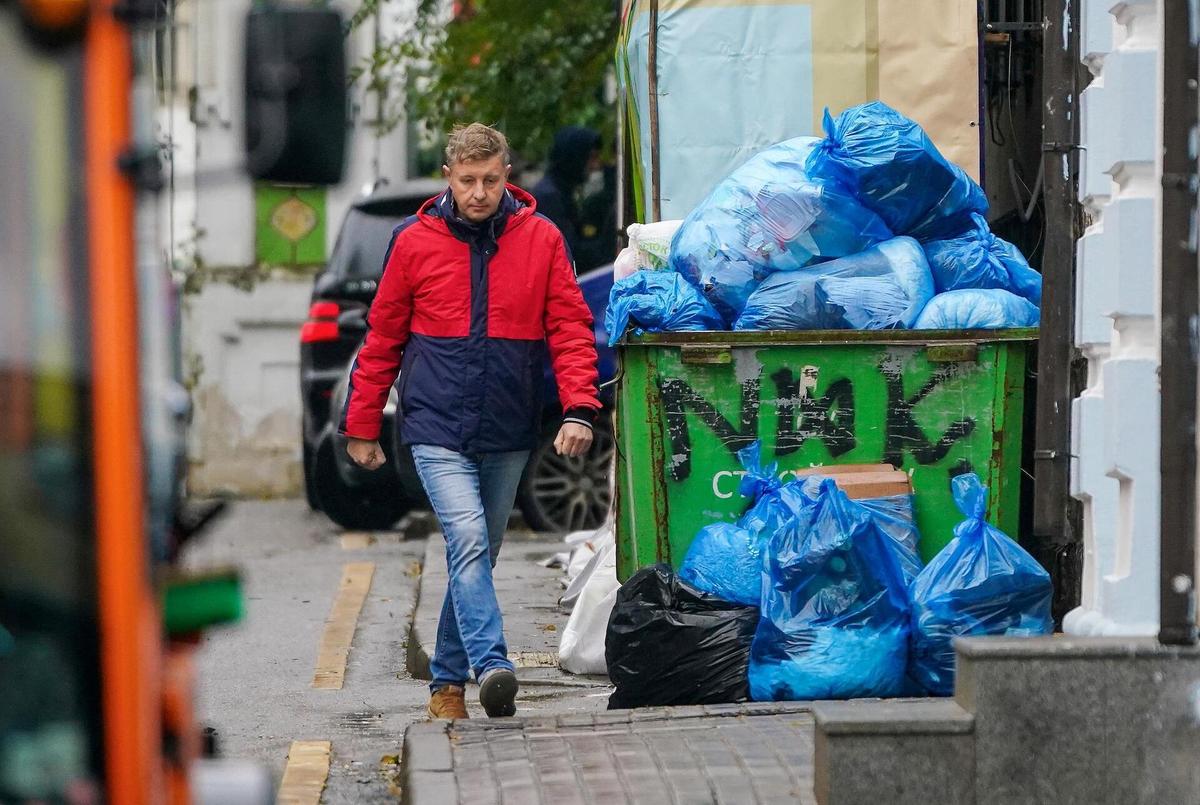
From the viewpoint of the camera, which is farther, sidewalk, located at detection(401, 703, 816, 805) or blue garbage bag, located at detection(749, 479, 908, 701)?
blue garbage bag, located at detection(749, 479, 908, 701)

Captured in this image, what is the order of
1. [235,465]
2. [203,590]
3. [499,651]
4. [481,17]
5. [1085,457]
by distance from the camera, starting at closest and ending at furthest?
[203,590] < [1085,457] < [499,651] < [481,17] < [235,465]

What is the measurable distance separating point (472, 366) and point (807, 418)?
1175 millimetres

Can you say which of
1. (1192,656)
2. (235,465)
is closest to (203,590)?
(1192,656)

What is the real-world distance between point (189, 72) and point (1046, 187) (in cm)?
1376

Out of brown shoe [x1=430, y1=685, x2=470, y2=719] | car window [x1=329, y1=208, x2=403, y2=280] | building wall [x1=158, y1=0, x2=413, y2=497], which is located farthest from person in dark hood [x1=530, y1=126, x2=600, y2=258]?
brown shoe [x1=430, y1=685, x2=470, y2=719]

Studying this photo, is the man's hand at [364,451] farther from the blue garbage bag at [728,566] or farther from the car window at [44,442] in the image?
the car window at [44,442]

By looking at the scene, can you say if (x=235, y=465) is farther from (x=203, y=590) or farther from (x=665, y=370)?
(x=203, y=590)

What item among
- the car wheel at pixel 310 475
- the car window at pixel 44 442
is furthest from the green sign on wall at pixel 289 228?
the car window at pixel 44 442

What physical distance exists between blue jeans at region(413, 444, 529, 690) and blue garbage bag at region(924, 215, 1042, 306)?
5.41 feet

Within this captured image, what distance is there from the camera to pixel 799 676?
20.7ft

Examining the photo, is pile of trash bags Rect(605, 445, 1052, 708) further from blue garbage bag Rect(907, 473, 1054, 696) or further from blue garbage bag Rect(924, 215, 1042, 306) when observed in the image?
blue garbage bag Rect(924, 215, 1042, 306)

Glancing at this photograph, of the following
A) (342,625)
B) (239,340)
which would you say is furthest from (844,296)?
(239,340)

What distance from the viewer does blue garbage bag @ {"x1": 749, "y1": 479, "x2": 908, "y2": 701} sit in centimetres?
630

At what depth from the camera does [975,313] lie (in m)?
6.88
